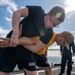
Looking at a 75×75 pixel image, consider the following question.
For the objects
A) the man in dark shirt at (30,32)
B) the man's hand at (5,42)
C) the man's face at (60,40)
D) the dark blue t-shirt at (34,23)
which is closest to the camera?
the man's hand at (5,42)

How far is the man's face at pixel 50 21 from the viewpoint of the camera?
3756 millimetres

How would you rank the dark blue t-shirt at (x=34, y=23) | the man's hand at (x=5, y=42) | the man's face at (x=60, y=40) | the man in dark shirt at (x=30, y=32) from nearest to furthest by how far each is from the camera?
the man's hand at (x=5, y=42)
the man in dark shirt at (x=30, y=32)
the dark blue t-shirt at (x=34, y=23)
the man's face at (x=60, y=40)

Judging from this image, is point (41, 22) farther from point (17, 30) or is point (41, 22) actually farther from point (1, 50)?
point (1, 50)

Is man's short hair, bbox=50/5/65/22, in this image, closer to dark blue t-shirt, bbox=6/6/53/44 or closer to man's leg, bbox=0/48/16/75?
dark blue t-shirt, bbox=6/6/53/44

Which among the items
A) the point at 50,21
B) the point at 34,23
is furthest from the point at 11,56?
the point at 50,21

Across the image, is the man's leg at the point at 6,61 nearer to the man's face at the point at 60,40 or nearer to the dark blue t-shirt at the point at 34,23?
the dark blue t-shirt at the point at 34,23

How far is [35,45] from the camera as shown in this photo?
13.6 ft

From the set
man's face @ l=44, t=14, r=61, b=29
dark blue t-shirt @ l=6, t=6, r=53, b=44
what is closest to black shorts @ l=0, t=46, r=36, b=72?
dark blue t-shirt @ l=6, t=6, r=53, b=44

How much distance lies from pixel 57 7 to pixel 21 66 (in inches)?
46.6

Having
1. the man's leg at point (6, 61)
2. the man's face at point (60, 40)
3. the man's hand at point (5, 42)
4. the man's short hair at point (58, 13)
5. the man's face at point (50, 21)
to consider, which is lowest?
the man's leg at point (6, 61)

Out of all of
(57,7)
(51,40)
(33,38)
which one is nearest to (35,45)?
(33,38)

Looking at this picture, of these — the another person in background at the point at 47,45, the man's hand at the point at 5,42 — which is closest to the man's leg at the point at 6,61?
the another person in background at the point at 47,45

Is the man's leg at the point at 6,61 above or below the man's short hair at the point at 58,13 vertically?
below

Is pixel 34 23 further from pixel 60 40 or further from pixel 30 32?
pixel 60 40
